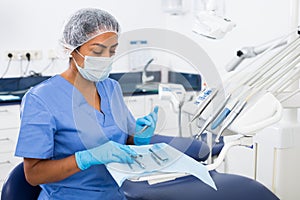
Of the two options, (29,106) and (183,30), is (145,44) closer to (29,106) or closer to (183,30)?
(29,106)

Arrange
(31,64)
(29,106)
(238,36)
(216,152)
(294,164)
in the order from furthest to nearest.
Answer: (31,64)
(238,36)
(216,152)
(294,164)
(29,106)

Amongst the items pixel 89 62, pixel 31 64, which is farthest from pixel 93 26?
pixel 31 64

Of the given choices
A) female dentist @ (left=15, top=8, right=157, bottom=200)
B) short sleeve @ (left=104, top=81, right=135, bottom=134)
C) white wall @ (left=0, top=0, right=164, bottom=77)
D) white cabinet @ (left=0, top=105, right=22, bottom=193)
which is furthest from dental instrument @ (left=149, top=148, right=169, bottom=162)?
white wall @ (left=0, top=0, right=164, bottom=77)

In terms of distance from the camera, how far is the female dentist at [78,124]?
45.4 inches

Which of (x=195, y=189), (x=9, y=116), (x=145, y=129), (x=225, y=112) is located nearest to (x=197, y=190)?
(x=195, y=189)

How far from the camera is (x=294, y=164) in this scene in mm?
1436

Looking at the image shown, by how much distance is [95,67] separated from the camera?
1.26 metres

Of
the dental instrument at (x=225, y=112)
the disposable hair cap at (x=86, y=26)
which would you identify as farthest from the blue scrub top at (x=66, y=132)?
the dental instrument at (x=225, y=112)

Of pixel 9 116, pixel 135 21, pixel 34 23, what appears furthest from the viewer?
pixel 135 21

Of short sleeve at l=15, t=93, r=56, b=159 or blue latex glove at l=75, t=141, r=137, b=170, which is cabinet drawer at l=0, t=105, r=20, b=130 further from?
blue latex glove at l=75, t=141, r=137, b=170

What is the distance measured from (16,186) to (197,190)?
24.9 inches

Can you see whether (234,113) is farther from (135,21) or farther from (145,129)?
(135,21)

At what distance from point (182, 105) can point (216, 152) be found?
1.73 ft

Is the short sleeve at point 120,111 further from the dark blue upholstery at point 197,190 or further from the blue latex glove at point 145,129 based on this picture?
the dark blue upholstery at point 197,190
